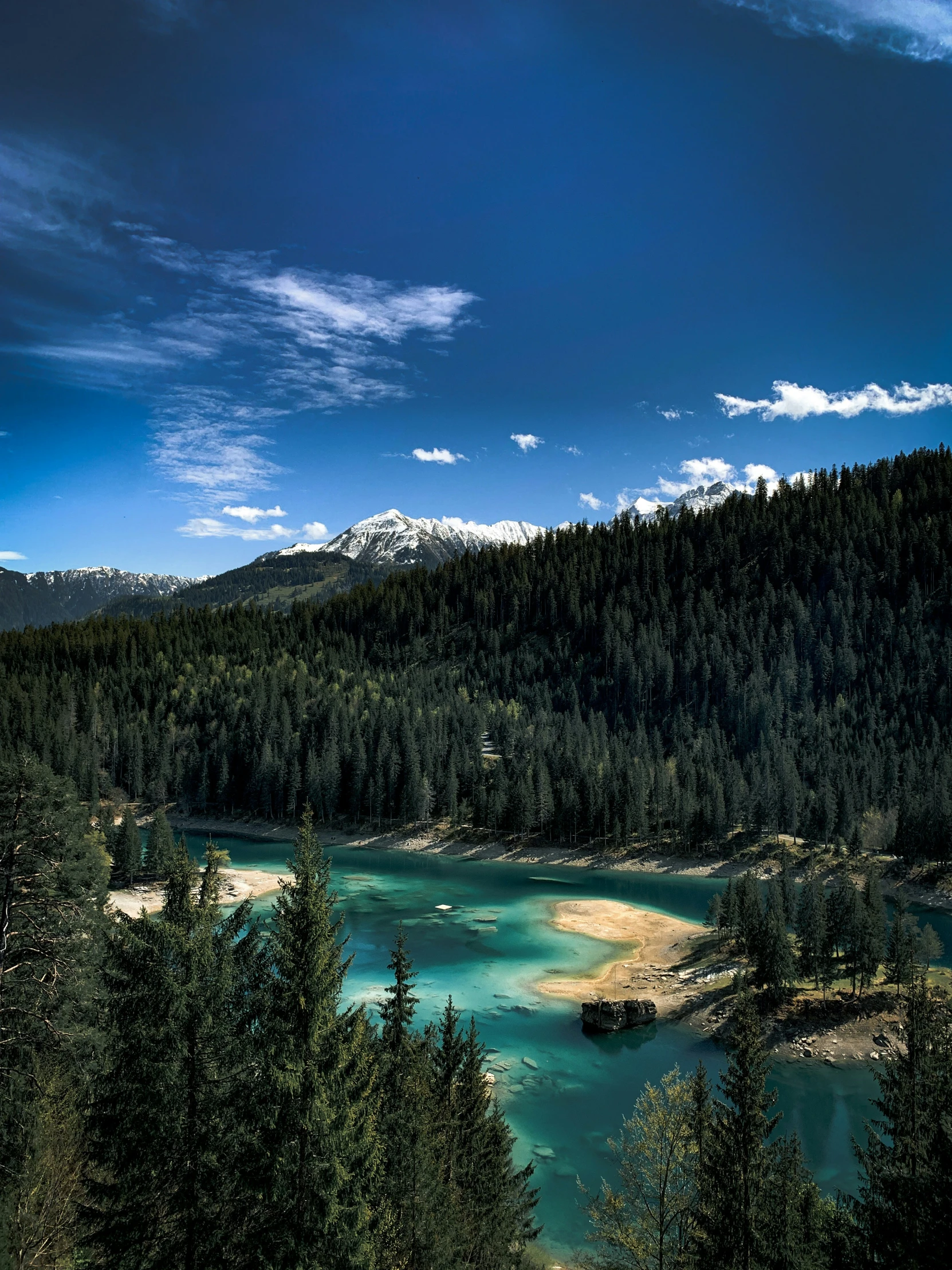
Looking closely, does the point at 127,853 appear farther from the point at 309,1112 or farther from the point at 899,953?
the point at 309,1112

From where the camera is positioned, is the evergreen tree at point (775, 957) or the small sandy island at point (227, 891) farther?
the small sandy island at point (227, 891)

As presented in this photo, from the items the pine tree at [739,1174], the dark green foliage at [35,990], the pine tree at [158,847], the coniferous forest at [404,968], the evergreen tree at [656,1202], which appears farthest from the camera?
the pine tree at [158,847]

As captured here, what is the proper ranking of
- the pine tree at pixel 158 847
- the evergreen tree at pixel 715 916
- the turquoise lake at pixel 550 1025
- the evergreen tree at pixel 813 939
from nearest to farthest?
the turquoise lake at pixel 550 1025 < the evergreen tree at pixel 813 939 < the evergreen tree at pixel 715 916 < the pine tree at pixel 158 847

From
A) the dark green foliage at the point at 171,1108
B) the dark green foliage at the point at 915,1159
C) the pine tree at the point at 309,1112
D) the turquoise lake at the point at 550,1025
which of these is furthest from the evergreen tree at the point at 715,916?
the dark green foliage at the point at 171,1108

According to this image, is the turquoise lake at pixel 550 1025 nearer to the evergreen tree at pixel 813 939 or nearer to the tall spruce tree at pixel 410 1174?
the evergreen tree at pixel 813 939

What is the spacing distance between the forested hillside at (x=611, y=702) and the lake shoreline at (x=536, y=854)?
12.8 ft

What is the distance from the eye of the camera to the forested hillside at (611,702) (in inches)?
4321

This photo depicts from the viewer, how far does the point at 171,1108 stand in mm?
14141

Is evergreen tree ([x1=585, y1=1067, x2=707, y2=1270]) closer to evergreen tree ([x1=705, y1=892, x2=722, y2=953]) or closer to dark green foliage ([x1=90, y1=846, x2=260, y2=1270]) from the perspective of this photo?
dark green foliage ([x1=90, y1=846, x2=260, y2=1270])

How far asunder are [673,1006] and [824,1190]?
19.0 meters

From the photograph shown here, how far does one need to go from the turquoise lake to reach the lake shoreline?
4.81 meters

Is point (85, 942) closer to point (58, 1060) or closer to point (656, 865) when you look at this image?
point (58, 1060)

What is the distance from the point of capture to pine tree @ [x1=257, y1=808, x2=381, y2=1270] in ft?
45.1

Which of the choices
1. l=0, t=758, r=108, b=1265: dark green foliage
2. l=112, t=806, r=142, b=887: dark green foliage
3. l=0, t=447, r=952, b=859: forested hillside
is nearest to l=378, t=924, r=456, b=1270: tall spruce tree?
l=0, t=758, r=108, b=1265: dark green foliage
